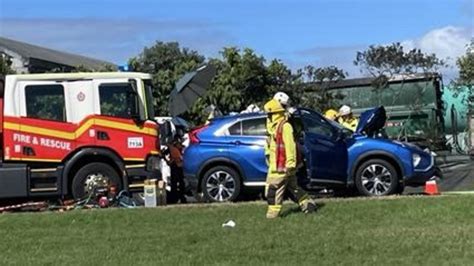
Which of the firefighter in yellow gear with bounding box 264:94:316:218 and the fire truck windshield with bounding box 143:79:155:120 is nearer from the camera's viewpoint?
the firefighter in yellow gear with bounding box 264:94:316:218

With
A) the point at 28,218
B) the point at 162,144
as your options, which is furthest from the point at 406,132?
the point at 28,218

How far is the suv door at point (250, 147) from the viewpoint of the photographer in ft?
50.1

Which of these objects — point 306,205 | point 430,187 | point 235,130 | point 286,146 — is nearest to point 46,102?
point 235,130

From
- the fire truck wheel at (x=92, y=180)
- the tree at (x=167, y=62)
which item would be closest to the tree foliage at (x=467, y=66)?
the tree at (x=167, y=62)

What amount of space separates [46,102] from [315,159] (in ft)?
16.9

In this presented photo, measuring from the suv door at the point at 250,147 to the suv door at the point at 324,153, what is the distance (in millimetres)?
827

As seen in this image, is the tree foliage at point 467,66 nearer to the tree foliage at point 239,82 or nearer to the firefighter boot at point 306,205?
the tree foliage at point 239,82

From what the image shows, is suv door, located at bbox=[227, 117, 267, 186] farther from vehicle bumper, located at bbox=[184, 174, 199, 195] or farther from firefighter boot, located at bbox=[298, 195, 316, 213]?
firefighter boot, located at bbox=[298, 195, 316, 213]

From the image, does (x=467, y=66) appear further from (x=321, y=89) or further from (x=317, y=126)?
(x=317, y=126)

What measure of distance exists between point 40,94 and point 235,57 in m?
23.2

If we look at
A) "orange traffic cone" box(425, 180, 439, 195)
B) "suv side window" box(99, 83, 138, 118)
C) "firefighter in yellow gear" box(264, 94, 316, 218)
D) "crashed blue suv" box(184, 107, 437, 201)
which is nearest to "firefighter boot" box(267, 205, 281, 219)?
"firefighter in yellow gear" box(264, 94, 316, 218)

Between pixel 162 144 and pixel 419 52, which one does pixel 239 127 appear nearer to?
pixel 162 144

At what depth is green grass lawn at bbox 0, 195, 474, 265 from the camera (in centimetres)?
948

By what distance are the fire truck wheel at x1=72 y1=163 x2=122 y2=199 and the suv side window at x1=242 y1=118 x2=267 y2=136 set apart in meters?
2.56
